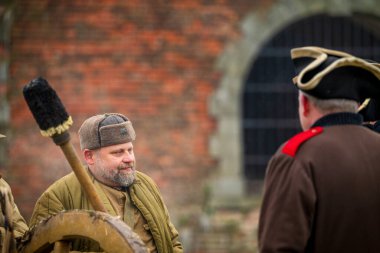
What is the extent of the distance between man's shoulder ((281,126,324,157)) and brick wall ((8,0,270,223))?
665 cm

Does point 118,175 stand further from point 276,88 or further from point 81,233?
point 276,88

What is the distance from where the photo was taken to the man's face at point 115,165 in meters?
4.85

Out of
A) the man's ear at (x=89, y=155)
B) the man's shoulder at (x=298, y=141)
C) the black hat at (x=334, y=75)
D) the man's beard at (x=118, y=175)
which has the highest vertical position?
the black hat at (x=334, y=75)

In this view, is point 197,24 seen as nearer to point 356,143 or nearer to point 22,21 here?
point 22,21

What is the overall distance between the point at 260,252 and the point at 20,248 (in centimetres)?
139

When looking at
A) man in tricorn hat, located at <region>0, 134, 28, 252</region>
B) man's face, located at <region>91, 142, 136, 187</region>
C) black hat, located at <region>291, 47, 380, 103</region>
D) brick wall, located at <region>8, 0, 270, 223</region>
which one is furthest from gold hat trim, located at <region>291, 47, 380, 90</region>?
brick wall, located at <region>8, 0, 270, 223</region>

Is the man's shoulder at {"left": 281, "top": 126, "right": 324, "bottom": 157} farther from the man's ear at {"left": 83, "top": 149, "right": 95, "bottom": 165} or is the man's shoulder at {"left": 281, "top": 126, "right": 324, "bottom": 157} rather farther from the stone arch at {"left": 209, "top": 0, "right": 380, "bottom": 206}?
the stone arch at {"left": 209, "top": 0, "right": 380, "bottom": 206}

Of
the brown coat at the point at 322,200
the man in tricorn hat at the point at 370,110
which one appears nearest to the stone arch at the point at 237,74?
the man in tricorn hat at the point at 370,110

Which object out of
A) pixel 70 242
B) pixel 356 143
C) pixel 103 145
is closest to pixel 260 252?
pixel 356 143

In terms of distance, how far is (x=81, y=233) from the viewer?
13.9ft

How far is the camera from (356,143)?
372 centimetres

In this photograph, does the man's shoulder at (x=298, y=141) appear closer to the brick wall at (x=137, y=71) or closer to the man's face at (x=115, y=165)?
the man's face at (x=115, y=165)

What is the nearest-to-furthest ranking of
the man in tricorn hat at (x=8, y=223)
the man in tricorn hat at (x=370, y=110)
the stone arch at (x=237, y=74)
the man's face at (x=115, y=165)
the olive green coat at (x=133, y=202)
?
1. the man in tricorn hat at (x=8, y=223)
2. the olive green coat at (x=133, y=202)
3. the man's face at (x=115, y=165)
4. the man in tricorn hat at (x=370, y=110)
5. the stone arch at (x=237, y=74)

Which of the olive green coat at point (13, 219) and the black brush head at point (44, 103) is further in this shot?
the olive green coat at point (13, 219)
